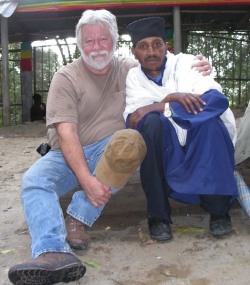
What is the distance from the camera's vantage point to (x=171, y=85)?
2.56 m

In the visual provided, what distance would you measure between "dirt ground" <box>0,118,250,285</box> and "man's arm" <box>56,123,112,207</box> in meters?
0.32

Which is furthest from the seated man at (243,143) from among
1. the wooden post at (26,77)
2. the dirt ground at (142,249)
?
the wooden post at (26,77)

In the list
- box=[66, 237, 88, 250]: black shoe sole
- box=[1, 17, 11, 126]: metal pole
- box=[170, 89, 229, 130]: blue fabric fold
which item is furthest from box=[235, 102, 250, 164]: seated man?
box=[1, 17, 11, 126]: metal pole

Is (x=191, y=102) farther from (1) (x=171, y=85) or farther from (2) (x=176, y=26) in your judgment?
(2) (x=176, y=26)

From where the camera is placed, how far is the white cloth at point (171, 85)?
7.88 feet

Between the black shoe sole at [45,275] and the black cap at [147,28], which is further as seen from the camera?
the black cap at [147,28]

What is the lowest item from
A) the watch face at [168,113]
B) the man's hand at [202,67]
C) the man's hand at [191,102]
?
the watch face at [168,113]

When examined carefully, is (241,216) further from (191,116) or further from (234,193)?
(191,116)

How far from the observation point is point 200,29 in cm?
1083

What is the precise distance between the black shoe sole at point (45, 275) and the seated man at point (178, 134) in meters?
0.63

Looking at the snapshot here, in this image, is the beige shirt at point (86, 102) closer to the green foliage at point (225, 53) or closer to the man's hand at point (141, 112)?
the man's hand at point (141, 112)

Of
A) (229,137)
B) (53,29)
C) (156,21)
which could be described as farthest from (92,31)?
(53,29)

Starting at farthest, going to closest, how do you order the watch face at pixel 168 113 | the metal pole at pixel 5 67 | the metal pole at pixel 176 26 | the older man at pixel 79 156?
the metal pole at pixel 5 67, the metal pole at pixel 176 26, the watch face at pixel 168 113, the older man at pixel 79 156

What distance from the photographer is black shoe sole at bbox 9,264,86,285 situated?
6.01ft
